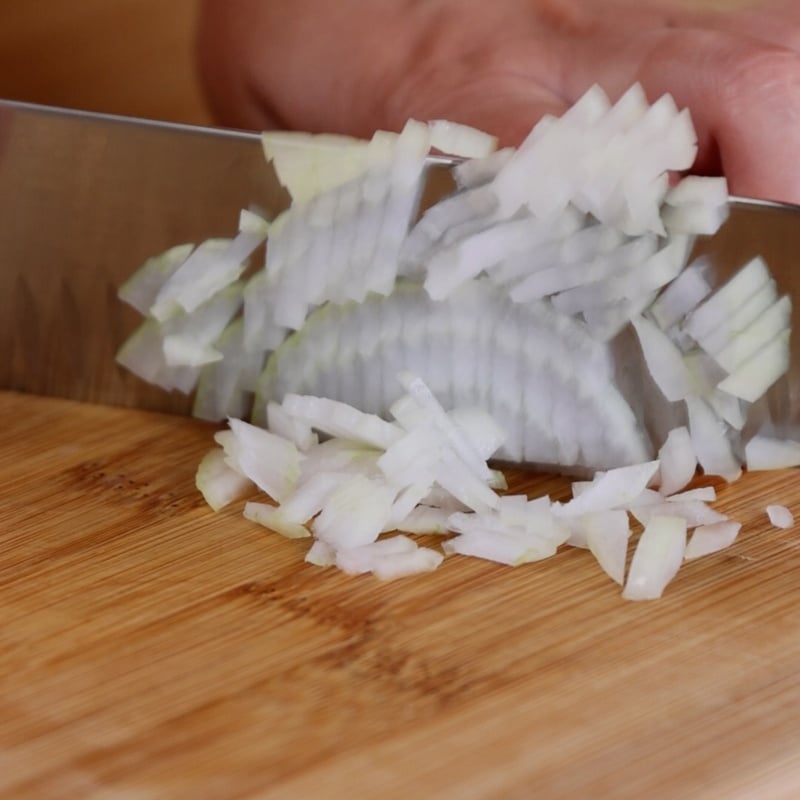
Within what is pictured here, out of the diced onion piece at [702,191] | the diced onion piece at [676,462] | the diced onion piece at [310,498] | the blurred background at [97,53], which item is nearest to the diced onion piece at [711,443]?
the diced onion piece at [676,462]

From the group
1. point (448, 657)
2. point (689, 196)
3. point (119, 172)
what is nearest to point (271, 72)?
point (119, 172)

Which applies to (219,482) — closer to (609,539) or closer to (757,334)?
(609,539)

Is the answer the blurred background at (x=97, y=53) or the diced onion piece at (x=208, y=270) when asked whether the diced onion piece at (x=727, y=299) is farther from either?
the blurred background at (x=97, y=53)

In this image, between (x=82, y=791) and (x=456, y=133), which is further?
(x=456, y=133)

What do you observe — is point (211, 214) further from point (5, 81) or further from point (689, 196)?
point (5, 81)

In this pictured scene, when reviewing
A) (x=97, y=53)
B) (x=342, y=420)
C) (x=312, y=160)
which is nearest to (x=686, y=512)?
(x=342, y=420)

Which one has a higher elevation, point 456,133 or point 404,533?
point 456,133
